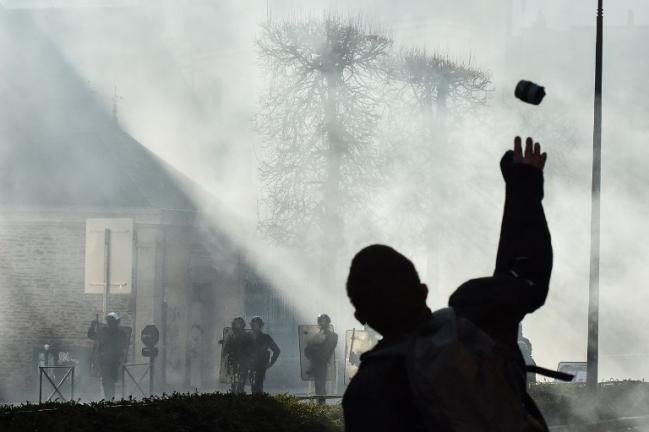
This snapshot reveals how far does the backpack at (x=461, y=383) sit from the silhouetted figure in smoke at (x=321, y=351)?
1339 cm

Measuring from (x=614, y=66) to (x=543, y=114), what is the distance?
214 centimetres

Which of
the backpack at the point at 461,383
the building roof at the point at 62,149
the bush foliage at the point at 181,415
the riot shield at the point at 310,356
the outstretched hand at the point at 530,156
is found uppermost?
the building roof at the point at 62,149

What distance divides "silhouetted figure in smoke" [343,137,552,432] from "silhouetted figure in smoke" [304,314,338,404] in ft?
42.8

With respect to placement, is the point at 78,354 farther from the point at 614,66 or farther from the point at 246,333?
the point at 614,66

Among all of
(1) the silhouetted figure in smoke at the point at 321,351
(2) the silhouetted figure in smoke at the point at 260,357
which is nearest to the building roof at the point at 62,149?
(1) the silhouetted figure in smoke at the point at 321,351

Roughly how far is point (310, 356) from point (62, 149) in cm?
1382

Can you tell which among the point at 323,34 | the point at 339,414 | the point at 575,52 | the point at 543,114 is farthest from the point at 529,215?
the point at 575,52

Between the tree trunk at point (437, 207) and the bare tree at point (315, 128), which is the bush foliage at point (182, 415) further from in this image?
the tree trunk at point (437, 207)

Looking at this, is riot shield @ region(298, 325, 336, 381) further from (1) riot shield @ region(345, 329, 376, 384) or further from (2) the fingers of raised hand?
(2) the fingers of raised hand

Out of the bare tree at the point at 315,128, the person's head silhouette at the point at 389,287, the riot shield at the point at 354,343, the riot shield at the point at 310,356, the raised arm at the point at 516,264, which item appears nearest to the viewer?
the person's head silhouette at the point at 389,287

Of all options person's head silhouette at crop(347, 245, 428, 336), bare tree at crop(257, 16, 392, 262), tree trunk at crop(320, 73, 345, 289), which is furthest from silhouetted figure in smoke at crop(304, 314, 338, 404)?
person's head silhouette at crop(347, 245, 428, 336)

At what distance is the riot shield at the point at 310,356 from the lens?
15.7 meters

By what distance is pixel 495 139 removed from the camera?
1136 inches

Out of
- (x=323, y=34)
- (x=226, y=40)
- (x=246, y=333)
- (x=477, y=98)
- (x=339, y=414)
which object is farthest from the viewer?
(x=226, y=40)
